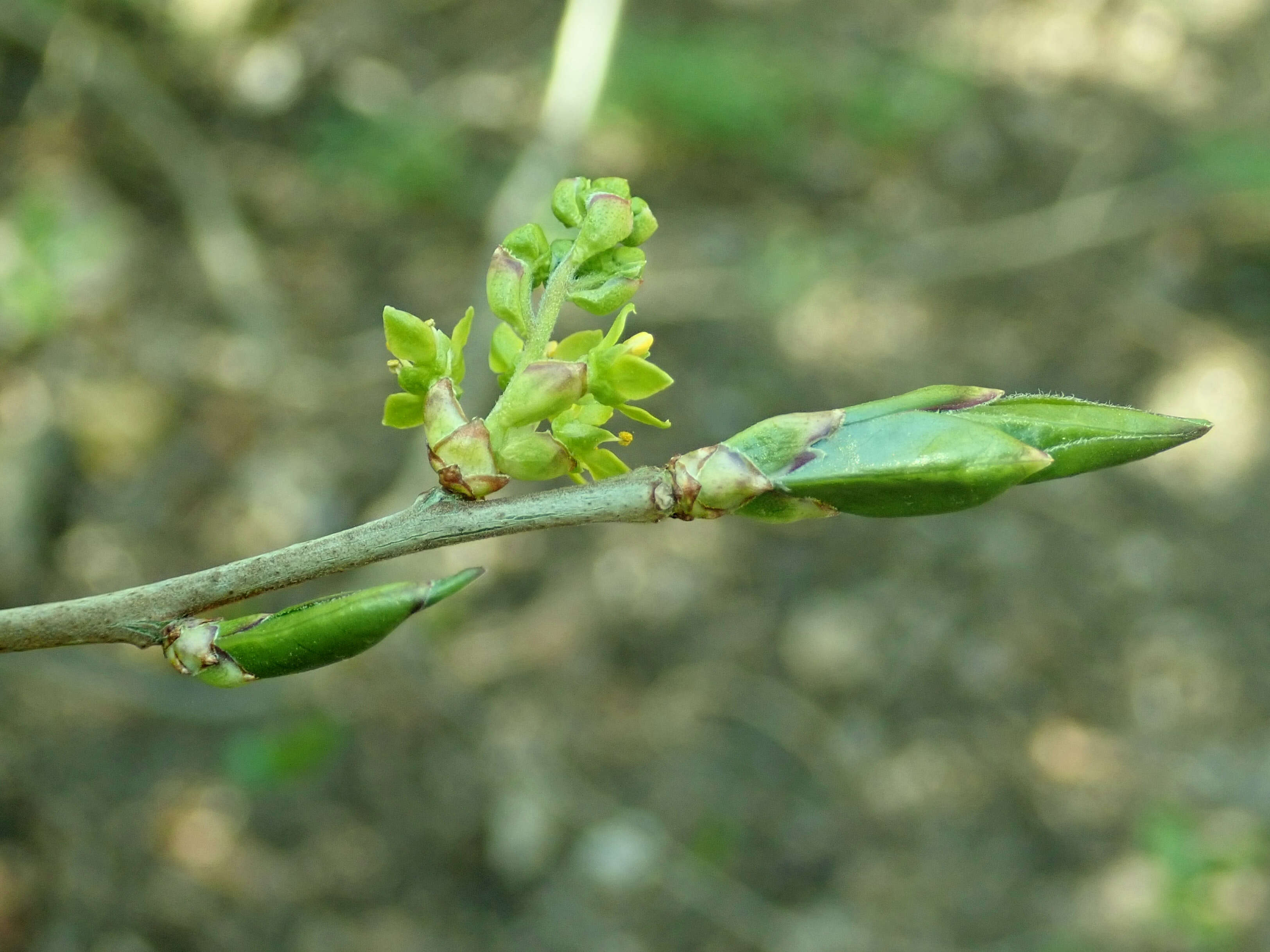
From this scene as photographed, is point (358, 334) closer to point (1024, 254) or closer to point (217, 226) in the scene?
point (217, 226)

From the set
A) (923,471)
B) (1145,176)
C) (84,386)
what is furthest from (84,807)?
(1145,176)

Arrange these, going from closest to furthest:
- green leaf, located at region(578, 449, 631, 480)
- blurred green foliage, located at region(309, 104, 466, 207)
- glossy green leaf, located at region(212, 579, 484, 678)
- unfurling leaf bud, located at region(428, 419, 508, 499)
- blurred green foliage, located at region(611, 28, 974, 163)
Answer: glossy green leaf, located at region(212, 579, 484, 678), unfurling leaf bud, located at region(428, 419, 508, 499), green leaf, located at region(578, 449, 631, 480), blurred green foliage, located at region(309, 104, 466, 207), blurred green foliage, located at region(611, 28, 974, 163)

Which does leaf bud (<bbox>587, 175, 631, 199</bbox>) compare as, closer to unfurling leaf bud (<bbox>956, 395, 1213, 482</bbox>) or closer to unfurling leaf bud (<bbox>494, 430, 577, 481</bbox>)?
unfurling leaf bud (<bbox>494, 430, 577, 481</bbox>)

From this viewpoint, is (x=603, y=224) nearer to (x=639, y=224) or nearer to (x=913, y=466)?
(x=639, y=224)

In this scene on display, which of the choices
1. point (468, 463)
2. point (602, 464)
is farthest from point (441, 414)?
point (602, 464)

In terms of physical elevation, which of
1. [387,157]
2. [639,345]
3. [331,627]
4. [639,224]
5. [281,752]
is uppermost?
[387,157]

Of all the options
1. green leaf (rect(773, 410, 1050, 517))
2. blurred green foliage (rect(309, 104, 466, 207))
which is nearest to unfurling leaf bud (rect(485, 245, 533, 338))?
Answer: green leaf (rect(773, 410, 1050, 517))
